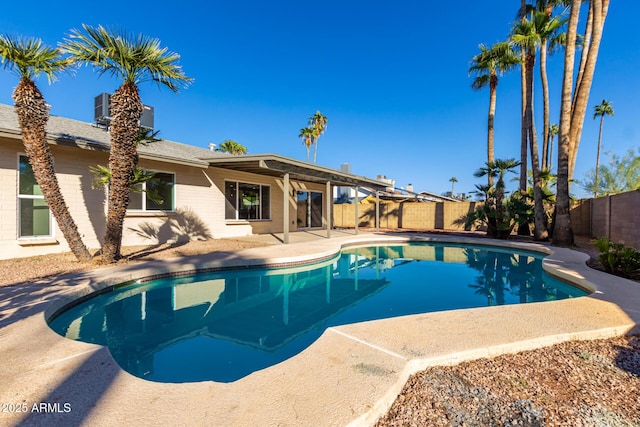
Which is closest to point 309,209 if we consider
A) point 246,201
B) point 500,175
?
point 246,201

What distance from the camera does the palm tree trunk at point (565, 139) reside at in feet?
34.6

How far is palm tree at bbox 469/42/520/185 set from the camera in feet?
44.5

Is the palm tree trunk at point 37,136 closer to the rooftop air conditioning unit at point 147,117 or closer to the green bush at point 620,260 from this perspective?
the rooftop air conditioning unit at point 147,117

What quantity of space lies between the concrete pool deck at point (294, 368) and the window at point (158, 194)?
5.13 meters

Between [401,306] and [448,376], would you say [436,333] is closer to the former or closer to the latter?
[448,376]

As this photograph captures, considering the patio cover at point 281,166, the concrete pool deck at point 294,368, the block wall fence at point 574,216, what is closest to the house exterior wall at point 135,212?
the patio cover at point 281,166

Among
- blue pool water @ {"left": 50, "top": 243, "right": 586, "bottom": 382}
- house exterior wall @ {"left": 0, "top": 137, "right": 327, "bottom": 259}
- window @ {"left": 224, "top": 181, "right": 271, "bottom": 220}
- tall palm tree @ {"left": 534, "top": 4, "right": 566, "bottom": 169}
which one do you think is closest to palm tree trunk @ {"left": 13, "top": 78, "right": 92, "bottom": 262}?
house exterior wall @ {"left": 0, "top": 137, "right": 327, "bottom": 259}

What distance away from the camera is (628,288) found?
5.00m

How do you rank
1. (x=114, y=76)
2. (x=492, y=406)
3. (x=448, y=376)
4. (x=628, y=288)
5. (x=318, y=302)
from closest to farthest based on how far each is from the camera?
(x=492, y=406), (x=448, y=376), (x=628, y=288), (x=318, y=302), (x=114, y=76)

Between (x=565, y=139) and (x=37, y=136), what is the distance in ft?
50.8

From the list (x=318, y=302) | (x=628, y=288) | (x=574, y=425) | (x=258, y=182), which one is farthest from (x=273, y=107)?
(x=574, y=425)

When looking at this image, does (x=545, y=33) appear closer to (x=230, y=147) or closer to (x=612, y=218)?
(x=612, y=218)

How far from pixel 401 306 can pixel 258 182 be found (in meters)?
9.62

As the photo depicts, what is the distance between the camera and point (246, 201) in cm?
1298
